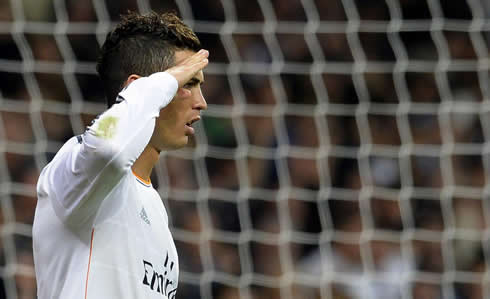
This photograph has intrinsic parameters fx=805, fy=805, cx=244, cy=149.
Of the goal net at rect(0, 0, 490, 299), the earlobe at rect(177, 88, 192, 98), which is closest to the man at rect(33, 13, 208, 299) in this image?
the earlobe at rect(177, 88, 192, 98)

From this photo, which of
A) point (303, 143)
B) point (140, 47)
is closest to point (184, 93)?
point (140, 47)

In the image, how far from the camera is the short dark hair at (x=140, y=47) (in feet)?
5.14

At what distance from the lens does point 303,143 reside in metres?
4.00

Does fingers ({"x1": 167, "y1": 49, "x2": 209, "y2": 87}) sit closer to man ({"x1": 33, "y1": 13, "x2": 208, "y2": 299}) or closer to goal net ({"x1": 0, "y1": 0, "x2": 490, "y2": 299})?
man ({"x1": 33, "y1": 13, "x2": 208, "y2": 299})

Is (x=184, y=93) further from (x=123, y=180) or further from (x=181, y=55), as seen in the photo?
(x=123, y=180)

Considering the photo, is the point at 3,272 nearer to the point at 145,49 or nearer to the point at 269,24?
the point at 269,24

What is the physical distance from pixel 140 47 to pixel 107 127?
13.6 inches

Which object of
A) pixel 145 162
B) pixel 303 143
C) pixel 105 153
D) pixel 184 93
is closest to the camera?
pixel 105 153

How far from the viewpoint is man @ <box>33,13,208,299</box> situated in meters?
1.29

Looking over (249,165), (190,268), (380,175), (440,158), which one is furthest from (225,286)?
(440,158)

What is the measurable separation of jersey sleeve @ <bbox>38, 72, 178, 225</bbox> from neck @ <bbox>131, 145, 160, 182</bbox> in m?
0.24

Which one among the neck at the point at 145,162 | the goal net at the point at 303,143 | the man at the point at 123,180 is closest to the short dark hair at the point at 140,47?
the man at the point at 123,180

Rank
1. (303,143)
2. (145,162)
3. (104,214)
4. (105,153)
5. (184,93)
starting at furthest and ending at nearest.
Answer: (303,143) → (145,162) → (184,93) → (104,214) → (105,153)

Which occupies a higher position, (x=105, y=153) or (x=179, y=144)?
(x=179, y=144)
